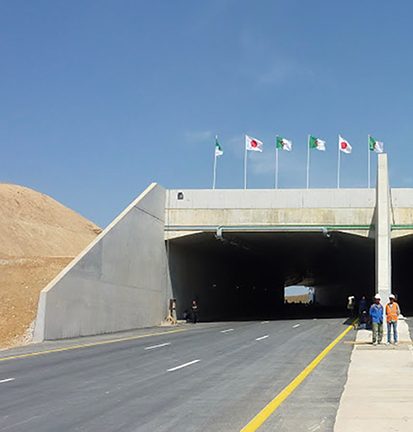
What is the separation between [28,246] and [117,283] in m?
33.2

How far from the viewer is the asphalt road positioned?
892 centimetres

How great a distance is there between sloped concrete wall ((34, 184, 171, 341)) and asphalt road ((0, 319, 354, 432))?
246 inches

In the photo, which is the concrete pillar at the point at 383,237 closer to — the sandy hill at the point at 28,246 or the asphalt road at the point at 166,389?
the asphalt road at the point at 166,389

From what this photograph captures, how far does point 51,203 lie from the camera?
8575 centimetres

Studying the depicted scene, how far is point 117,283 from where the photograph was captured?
33781 mm

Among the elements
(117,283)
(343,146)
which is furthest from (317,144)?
(117,283)

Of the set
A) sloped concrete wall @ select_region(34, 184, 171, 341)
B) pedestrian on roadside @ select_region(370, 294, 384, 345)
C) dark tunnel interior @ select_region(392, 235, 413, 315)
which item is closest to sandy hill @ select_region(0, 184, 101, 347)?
sloped concrete wall @ select_region(34, 184, 171, 341)

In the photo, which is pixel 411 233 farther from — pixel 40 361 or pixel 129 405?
pixel 129 405

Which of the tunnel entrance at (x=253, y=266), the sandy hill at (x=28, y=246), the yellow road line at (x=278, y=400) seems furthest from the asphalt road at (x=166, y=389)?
the tunnel entrance at (x=253, y=266)

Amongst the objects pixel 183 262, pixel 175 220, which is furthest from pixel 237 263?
pixel 175 220

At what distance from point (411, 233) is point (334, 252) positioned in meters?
20.3

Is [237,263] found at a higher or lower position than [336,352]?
higher

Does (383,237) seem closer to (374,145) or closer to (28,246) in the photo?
(374,145)

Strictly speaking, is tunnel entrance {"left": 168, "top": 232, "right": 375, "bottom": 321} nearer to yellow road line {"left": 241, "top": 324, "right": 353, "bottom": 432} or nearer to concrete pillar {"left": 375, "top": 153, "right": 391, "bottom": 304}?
concrete pillar {"left": 375, "top": 153, "right": 391, "bottom": 304}
